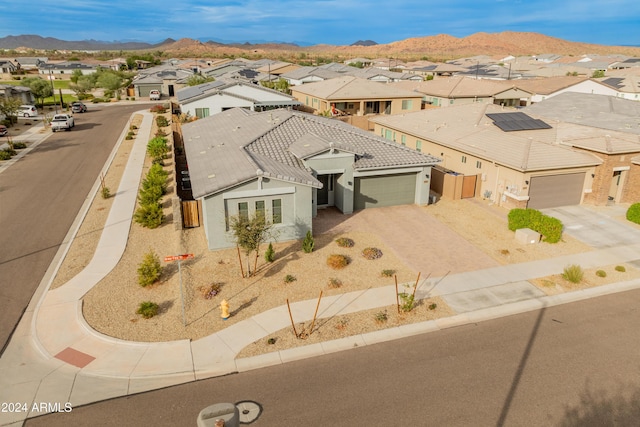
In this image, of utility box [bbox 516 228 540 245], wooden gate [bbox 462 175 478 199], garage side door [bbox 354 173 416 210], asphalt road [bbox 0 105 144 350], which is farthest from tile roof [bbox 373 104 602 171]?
asphalt road [bbox 0 105 144 350]

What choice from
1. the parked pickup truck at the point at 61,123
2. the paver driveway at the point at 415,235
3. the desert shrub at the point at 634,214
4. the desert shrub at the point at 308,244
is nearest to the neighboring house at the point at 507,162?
the desert shrub at the point at 634,214

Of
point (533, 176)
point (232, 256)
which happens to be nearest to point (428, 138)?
point (533, 176)

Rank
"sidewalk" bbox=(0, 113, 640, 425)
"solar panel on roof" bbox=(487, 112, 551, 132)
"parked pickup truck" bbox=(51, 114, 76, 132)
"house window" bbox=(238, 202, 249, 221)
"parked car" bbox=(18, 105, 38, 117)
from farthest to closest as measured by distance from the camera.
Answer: "parked car" bbox=(18, 105, 38, 117), "parked pickup truck" bbox=(51, 114, 76, 132), "solar panel on roof" bbox=(487, 112, 551, 132), "house window" bbox=(238, 202, 249, 221), "sidewalk" bbox=(0, 113, 640, 425)

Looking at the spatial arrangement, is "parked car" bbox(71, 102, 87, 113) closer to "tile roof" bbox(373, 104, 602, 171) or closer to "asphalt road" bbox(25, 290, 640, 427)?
"tile roof" bbox(373, 104, 602, 171)

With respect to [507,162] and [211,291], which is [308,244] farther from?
[507,162]

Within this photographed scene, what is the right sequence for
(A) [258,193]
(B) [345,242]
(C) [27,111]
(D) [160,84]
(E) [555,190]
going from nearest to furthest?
(A) [258,193] < (B) [345,242] < (E) [555,190] < (C) [27,111] < (D) [160,84]

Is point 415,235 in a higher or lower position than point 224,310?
lower

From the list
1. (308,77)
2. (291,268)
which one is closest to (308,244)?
(291,268)
